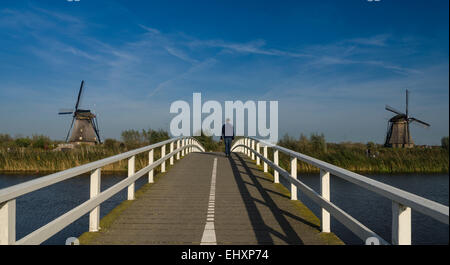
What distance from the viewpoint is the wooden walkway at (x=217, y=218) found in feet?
18.1

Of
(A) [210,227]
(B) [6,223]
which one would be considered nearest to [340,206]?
(A) [210,227]

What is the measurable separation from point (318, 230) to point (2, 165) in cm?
3434

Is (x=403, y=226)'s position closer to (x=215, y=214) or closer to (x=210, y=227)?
(x=210, y=227)

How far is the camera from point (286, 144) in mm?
48438

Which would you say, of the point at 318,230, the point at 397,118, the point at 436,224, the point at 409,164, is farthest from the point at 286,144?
the point at 318,230

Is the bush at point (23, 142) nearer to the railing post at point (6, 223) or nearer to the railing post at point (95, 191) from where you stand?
the railing post at point (95, 191)

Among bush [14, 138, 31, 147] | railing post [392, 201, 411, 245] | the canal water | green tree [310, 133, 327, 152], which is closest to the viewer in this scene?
railing post [392, 201, 411, 245]

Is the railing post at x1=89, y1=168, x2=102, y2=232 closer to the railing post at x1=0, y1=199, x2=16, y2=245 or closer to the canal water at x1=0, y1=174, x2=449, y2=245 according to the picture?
the railing post at x1=0, y1=199, x2=16, y2=245

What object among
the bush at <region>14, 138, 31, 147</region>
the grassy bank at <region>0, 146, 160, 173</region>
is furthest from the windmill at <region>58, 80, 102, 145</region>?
the grassy bank at <region>0, 146, 160, 173</region>

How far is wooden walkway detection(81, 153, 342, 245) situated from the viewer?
5520 mm

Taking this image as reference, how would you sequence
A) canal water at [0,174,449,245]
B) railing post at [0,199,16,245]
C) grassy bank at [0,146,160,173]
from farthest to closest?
grassy bank at [0,146,160,173] < canal water at [0,174,449,245] < railing post at [0,199,16,245]

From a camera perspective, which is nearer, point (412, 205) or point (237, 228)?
point (412, 205)

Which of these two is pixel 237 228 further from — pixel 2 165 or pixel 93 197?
pixel 2 165

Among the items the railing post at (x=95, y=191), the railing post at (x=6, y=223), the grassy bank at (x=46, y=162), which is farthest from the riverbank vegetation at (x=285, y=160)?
the railing post at (x=6, y=223)
